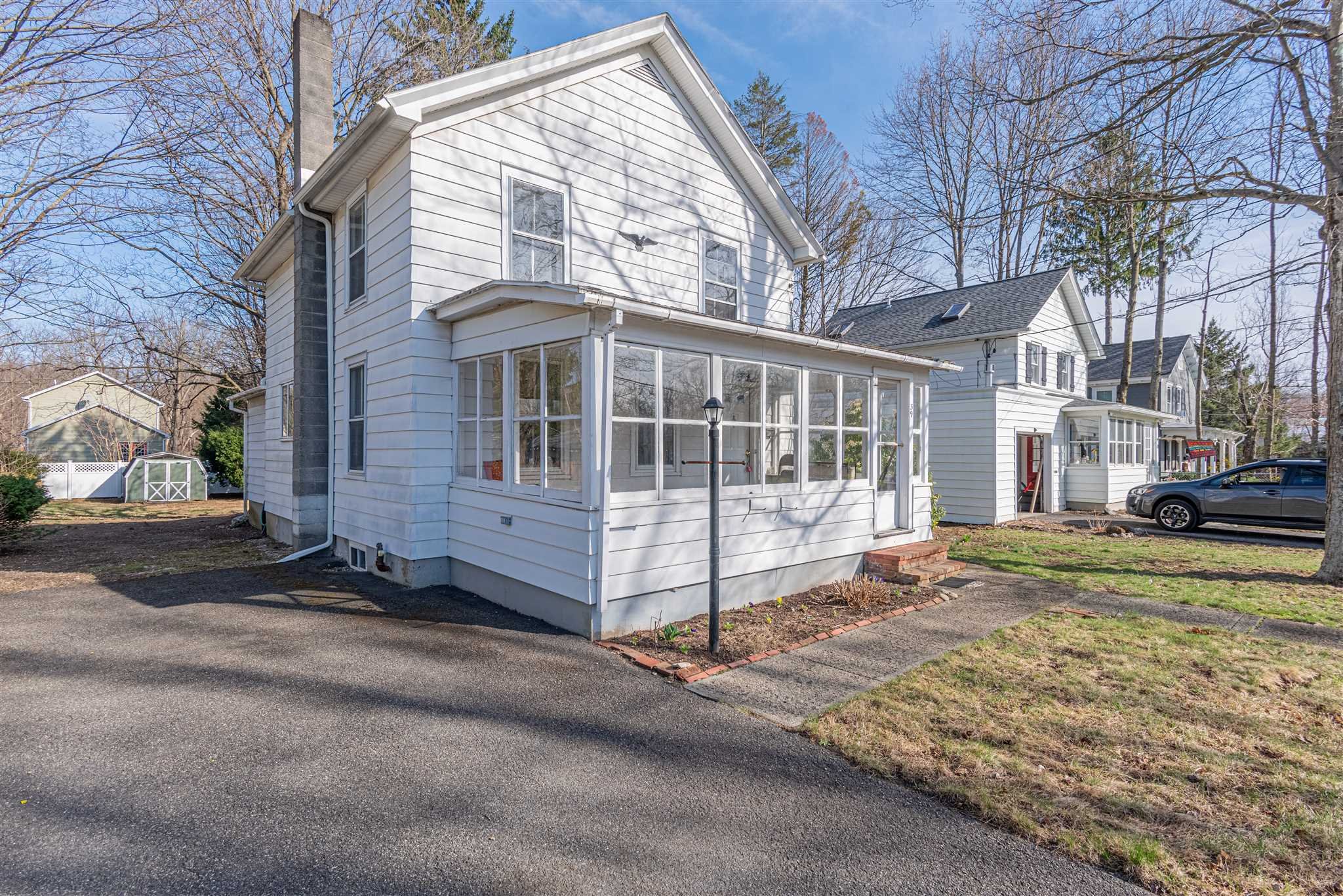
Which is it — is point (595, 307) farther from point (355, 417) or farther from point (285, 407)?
point (285, 407)

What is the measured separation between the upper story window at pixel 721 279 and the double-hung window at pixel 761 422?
316 centimetres

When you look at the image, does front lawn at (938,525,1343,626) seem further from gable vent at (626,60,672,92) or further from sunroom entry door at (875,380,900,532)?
gable vent at (626,60,672,92)

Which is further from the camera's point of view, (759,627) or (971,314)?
(971,314)

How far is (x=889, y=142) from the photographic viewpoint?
73.1 feet

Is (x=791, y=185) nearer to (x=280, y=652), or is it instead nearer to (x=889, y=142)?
(x=889, y=142)

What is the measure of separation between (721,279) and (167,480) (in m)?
20.0

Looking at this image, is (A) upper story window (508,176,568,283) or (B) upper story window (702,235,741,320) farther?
(B) upper story window (702,235,741,320)

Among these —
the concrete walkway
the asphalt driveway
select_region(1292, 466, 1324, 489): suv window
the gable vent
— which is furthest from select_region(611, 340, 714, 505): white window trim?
select_region(1292, 466, 1324, 489): suv window

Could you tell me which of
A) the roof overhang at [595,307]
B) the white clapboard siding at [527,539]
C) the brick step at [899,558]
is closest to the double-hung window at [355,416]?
the white clapboard siding at [527,539]

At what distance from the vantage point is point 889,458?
877cm

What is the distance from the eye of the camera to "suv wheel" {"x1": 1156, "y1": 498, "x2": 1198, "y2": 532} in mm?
13383

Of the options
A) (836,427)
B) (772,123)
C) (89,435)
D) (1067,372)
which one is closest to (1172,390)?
(1067,372)

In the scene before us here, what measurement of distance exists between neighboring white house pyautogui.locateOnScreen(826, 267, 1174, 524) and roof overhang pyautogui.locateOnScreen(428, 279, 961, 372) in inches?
325

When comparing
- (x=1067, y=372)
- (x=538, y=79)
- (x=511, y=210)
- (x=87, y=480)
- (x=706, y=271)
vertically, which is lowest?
(x=87, y=480)
